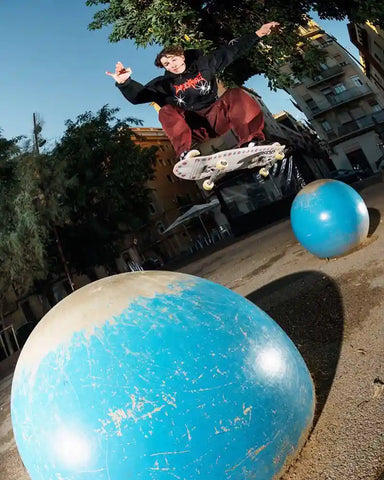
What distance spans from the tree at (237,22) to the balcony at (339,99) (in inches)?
1560

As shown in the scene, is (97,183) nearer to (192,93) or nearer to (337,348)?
(192,93)

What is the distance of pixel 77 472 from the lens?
165cm

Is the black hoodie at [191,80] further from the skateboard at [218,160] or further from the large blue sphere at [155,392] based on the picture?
the large blue sphere at [155,392]

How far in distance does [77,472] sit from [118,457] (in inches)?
9.9

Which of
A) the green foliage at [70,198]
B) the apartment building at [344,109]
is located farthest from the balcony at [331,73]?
the green foliage at [70,198]

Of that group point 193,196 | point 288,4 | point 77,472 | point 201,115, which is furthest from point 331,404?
point 193,196

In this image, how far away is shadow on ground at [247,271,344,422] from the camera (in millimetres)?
2961

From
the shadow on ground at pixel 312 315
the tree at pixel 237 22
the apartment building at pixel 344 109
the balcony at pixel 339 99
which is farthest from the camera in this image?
the balcony at pixel 339 99

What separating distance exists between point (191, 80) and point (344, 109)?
45.3 metres

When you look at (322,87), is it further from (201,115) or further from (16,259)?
(201,115)

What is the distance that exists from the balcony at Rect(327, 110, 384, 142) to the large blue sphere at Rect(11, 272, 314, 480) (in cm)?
4642

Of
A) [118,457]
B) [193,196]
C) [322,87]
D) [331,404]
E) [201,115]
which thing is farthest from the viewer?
Answer: [193,196]

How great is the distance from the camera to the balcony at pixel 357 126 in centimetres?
4079

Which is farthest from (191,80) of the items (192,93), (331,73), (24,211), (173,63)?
(331,73)
